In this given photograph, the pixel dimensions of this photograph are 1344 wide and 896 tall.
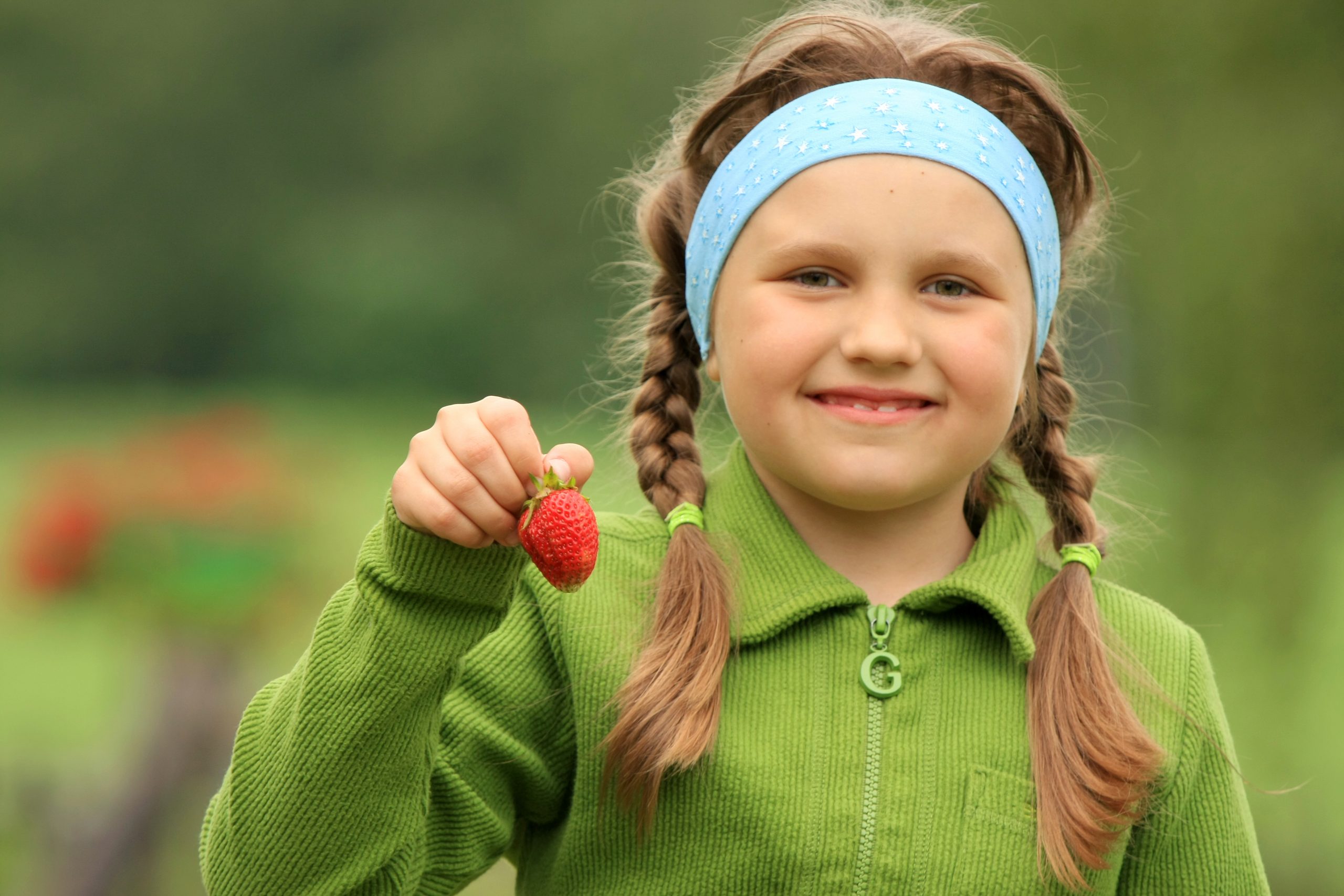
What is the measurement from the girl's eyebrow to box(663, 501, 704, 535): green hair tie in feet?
1.01

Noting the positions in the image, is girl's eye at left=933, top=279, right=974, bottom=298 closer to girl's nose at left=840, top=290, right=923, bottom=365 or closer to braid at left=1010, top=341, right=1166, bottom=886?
girl's nose at left=840, top=290, right=923, bottom=365

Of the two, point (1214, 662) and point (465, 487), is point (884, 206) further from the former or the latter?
point (1214, 662)

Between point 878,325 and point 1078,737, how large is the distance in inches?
19.3

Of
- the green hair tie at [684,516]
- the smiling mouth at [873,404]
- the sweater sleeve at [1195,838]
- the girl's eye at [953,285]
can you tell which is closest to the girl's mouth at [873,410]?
the smiling mouth at [873,404]

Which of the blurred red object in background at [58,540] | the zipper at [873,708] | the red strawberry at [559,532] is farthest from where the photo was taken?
the blurred red object in background at [58,540]

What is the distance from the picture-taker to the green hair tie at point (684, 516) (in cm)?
173

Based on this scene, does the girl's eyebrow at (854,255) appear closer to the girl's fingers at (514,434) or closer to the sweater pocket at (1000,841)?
the girl's fingers at (514,434)

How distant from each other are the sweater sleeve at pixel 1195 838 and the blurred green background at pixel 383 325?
43 cm

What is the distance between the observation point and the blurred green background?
347cm

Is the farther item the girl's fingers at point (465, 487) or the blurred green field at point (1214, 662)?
the blurred green field at point (1214, 662)

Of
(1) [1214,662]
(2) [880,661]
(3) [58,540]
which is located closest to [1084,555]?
(2) [880,661]

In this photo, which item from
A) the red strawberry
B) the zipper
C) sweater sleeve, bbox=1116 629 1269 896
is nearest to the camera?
the red strawberry

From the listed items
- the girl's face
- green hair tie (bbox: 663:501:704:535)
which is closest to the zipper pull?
the girl's face

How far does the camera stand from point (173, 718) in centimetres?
454
